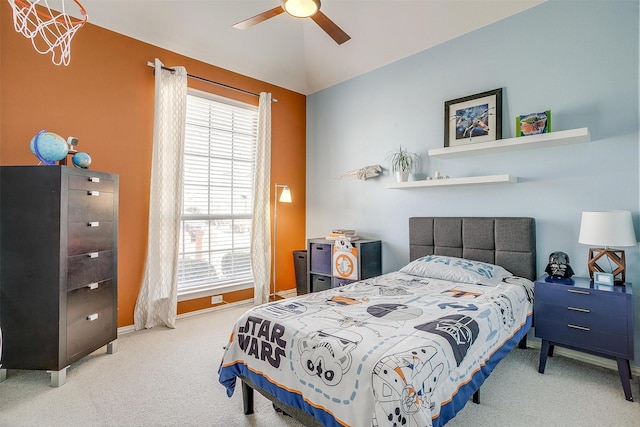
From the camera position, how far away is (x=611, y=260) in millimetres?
2529

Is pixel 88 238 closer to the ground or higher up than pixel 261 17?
closer to the ground

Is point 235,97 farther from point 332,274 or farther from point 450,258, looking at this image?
point 450,258

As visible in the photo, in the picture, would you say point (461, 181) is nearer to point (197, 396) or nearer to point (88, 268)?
point (197, 396)

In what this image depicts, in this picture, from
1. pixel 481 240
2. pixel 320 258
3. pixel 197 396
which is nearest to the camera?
pixel 197 396

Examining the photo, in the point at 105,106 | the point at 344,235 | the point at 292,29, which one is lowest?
the point at 344,235

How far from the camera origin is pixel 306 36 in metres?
4.21

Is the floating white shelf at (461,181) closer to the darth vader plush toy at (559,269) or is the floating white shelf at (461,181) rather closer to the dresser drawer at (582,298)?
the darth vader plush toy at (559,269)

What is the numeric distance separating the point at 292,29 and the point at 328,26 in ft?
5.57

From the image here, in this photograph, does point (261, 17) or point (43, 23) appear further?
point (261, 17)

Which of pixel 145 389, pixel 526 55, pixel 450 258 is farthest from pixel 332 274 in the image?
pixel 526 55

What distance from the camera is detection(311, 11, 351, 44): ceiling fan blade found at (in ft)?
8.18

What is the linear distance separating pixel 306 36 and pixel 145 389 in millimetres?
4178

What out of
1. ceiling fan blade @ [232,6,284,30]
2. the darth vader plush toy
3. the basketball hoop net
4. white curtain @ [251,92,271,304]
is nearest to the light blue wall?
the darth vader plush toy

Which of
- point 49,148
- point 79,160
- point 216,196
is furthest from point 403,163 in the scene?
point 49,148
